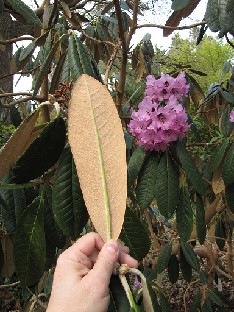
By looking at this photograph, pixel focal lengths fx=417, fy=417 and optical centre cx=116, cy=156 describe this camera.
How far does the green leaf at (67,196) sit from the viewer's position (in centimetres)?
72

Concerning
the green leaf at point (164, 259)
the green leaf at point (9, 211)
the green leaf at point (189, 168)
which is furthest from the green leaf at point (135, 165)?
the green leaf at point (164, 259)

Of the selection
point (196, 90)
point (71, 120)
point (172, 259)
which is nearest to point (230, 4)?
point (71, 120)

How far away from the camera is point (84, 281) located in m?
0.49

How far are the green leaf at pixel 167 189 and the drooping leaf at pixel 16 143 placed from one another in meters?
0.48

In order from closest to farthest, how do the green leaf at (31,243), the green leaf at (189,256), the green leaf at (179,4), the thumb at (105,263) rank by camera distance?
the thumb at (105,263) → the green leaf at (31,243) → the green leaf at (179,4) → the green leaf at (189,256)

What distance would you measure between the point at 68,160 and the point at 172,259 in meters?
1.27

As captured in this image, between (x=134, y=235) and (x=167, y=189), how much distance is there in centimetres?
Result: 28

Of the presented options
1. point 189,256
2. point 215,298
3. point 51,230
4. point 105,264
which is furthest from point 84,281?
point 215,298

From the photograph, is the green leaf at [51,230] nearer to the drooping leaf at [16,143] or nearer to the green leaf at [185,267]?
the drooping leaf at [16,143]

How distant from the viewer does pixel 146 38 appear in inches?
89.6

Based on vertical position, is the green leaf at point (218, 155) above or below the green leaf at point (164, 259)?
above

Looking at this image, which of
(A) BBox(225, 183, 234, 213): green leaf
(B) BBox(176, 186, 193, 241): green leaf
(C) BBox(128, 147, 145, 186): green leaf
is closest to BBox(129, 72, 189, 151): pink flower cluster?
(C) BBox(128, 147, 145, 186): green leaf

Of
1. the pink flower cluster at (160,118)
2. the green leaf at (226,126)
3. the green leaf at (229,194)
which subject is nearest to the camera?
the pink flower cluster at (160,118)

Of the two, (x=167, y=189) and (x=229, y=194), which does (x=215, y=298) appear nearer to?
(x=229, y=194)
